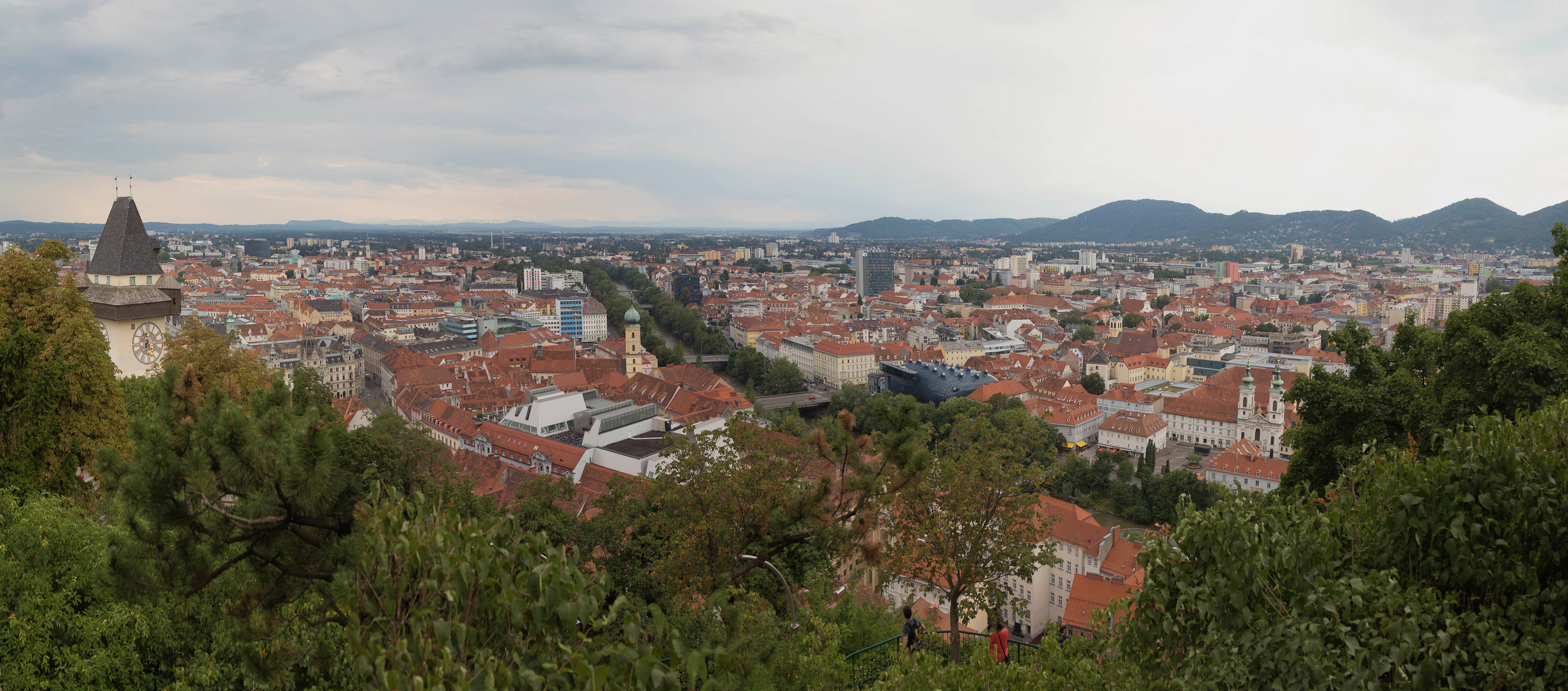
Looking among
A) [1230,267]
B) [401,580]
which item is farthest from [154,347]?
[1230,267]

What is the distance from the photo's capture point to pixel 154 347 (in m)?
18.2

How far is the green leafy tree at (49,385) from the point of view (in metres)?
11.3

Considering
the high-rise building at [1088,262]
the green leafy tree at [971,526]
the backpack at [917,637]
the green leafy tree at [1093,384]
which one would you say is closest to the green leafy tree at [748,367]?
the green leafy tree at [1093,384]

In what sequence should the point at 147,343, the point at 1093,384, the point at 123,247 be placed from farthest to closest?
the point at 1093,384 → the point at 147,343 → the point at 123,247

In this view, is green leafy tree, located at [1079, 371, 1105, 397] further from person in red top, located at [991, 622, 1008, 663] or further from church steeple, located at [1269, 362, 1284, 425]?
person in red top, located at [991, 622, 1008, 663]

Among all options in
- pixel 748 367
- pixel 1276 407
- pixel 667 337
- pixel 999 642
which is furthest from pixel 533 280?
pixel 999 642

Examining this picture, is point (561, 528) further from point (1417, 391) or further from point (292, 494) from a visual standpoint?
point (1417, 391)

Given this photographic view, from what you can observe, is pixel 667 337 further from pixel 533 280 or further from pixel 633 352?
pixel 533 280

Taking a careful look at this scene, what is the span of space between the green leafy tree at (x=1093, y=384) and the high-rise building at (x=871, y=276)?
71.7 metres

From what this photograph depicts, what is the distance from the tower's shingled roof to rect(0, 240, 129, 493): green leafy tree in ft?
12.3

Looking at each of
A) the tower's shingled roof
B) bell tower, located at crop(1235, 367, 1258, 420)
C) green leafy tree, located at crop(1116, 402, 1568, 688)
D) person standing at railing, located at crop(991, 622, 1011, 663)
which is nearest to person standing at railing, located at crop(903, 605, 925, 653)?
person standing at railing, located at crop(991, 622, 1011, 663)

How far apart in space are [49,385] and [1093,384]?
57.1m

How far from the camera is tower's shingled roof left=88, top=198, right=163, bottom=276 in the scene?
57.7ft

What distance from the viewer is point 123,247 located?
57.8ft
